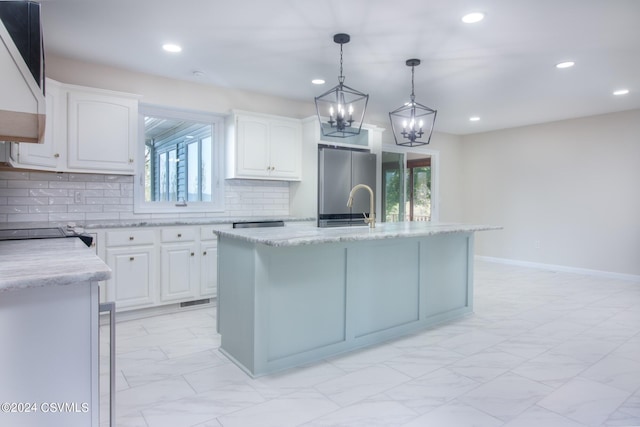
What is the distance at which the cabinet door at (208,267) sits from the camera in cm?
388

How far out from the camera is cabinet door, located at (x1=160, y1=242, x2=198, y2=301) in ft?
12.0

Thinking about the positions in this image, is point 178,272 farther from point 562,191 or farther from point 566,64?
point 562,191

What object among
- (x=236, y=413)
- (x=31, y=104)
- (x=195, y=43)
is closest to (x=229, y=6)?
(x=195, y=43)

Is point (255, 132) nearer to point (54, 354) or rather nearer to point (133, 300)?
point (133, 300)

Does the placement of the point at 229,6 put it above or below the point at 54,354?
above

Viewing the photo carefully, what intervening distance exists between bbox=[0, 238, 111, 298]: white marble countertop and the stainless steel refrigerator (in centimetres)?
328

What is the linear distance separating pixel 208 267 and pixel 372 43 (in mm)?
2631

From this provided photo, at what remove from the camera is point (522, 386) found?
7.52ft

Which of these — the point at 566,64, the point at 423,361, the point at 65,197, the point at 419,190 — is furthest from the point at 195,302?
the point at 419,190

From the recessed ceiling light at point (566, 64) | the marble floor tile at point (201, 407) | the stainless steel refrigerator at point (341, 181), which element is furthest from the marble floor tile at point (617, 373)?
the stainless steel refrigerator at point (341, 181)

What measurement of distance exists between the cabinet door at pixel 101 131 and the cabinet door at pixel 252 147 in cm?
107

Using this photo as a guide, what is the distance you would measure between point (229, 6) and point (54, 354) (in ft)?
7.61

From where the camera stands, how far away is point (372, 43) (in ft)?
10.3

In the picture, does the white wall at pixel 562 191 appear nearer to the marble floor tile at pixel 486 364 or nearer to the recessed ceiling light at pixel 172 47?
the marble floor tile at pixel 486 364
